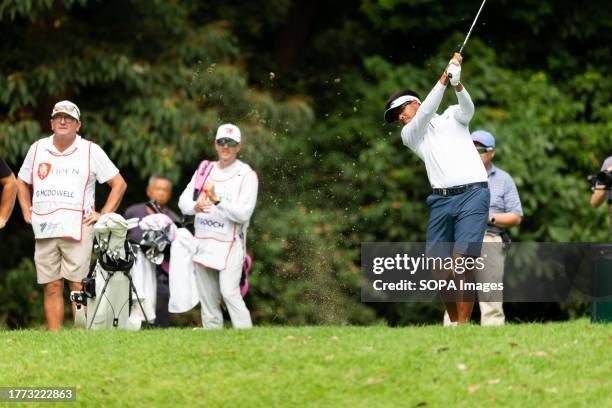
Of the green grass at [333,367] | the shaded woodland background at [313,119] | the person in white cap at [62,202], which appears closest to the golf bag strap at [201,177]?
the person in white cap at [62,202]

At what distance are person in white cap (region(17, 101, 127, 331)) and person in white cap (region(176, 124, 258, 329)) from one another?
2.77ft

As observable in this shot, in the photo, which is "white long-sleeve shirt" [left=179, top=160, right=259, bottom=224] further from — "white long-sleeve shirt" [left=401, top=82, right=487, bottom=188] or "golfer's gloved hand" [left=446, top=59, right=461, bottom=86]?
"golfer's gloved hand" [left=446, top=59, right=461, bottom=86]

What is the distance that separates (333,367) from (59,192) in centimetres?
370

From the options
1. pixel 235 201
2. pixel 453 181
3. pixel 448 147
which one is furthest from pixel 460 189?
pixel 235 201

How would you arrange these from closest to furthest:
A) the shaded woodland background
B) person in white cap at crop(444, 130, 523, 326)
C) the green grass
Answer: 1. the green grass
2. person in white cap at crop(444, 130, 523, 326)
3. the shaded woodland background

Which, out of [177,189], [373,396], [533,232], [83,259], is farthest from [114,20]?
[373,396]

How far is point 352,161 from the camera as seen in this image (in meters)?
20.6

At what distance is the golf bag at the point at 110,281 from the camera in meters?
13.1

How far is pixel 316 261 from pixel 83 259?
6141 millimetres

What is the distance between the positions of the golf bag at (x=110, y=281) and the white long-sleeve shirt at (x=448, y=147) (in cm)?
275

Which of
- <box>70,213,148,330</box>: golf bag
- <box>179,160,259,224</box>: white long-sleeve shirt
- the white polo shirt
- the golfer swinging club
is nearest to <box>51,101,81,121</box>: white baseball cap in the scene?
the white polo shirt

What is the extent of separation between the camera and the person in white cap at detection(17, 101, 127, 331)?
42.9ft

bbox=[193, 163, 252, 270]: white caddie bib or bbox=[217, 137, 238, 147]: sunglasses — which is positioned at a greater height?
bbox=[217, 137, 238, 147]: sunglasses

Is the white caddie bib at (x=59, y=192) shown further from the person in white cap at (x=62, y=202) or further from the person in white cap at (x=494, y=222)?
the person in white cap at (x=494, y=222)
